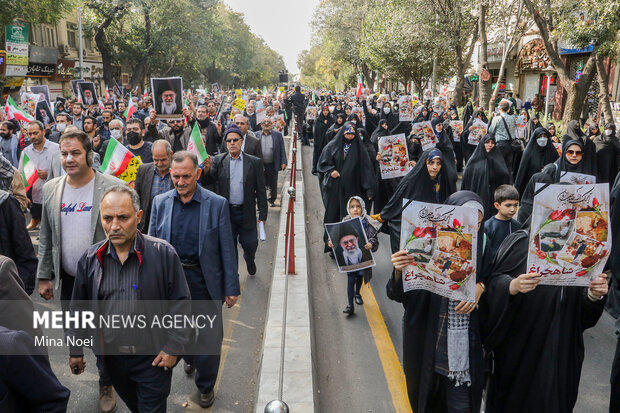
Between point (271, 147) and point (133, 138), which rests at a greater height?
point (133, 138)

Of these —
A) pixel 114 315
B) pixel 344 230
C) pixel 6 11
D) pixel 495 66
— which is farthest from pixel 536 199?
pixel 495 66

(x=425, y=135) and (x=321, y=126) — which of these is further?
(x=321, y=126)

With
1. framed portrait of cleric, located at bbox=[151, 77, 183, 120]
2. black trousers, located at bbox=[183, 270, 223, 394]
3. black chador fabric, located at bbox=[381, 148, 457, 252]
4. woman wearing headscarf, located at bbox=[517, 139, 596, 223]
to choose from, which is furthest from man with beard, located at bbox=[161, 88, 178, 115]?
woman wearing headscarf, located at bbox=[517, 139, 596, 223]

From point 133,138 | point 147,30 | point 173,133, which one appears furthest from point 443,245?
point 147,30

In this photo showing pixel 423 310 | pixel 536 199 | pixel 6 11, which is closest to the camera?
pixel 536 199

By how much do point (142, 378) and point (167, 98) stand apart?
236 inches

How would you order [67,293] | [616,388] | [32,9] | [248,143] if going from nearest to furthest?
[616,388], [67,293], [248,143], [32,9]

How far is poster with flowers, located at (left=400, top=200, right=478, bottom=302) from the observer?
A: 288 centimetres

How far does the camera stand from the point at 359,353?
5.41 m

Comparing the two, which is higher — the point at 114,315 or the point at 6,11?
the point at 6,11

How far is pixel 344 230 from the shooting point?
5906 millimetres

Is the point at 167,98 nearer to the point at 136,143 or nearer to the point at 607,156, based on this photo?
the point at 136,143

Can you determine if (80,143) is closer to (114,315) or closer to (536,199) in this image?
(114,315)

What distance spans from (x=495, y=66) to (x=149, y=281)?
131ft
